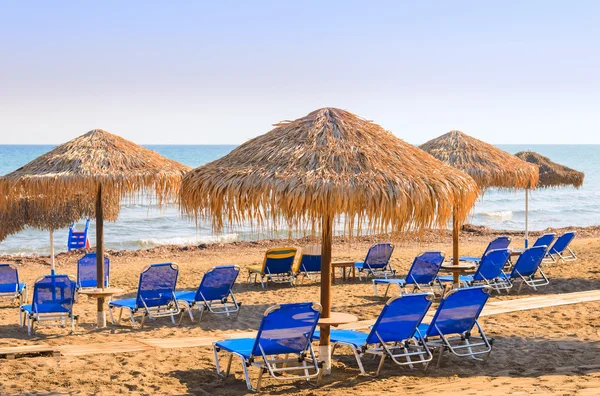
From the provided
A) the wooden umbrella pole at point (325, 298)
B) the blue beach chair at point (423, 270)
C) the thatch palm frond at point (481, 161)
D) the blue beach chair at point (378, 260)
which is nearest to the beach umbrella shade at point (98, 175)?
the wooden umbrella pole at point (325, 298)

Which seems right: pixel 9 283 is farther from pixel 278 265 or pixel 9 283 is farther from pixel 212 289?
pixel 278 265

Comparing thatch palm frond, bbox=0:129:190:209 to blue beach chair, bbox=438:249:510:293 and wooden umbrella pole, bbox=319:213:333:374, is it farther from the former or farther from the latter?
blue beach chair, bbox=438:249:510:293

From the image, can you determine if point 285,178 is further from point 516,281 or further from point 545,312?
point 516,281

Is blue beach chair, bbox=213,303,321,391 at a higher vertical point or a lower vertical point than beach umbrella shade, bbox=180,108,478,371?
lower

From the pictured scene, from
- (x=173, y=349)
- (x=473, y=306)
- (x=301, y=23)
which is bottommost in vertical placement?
(x=173, y=349)

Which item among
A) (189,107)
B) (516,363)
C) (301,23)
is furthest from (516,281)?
(189,107)

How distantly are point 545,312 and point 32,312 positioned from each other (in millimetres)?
5944

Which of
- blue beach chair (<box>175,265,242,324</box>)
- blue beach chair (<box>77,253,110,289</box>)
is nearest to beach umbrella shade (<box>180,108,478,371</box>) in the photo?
blue beach chair (<box>175,265,242,324</box>)

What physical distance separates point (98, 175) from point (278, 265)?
4290mm

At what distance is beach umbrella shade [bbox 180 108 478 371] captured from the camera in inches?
218

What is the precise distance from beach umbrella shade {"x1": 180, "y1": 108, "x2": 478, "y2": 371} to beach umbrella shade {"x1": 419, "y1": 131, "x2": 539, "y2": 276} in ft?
17.8

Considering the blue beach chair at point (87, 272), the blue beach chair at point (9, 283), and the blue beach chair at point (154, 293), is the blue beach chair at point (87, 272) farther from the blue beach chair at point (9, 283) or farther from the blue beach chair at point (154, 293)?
the blue beach chair at point (154, 293)

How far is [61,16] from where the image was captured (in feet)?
97.7

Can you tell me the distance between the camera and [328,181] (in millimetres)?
5512
